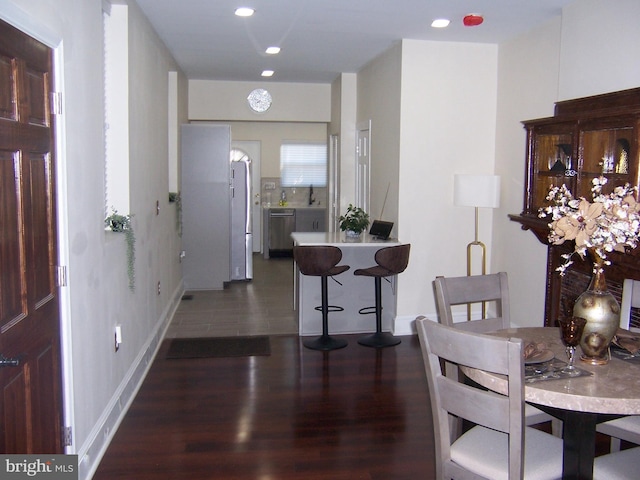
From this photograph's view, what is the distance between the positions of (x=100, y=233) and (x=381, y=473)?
6.55 ft

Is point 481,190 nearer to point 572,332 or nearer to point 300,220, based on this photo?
point 572,332

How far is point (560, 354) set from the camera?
8.71 ft

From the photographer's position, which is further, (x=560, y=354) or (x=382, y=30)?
(x=382, y=30)

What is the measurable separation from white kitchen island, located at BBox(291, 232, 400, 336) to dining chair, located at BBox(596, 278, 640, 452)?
2697 millimetres

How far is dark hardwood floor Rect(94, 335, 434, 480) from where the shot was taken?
3.31m

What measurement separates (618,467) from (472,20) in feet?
11.5

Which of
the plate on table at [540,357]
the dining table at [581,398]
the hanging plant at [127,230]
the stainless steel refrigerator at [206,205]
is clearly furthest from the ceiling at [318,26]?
the dining table at [581,398]

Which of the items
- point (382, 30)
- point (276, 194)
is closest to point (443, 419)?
point (382, 30)

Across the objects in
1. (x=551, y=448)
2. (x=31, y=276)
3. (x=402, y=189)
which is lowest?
(x=551, y=448)

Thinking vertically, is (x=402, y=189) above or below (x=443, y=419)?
above

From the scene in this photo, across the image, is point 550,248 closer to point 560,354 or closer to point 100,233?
point 560,354

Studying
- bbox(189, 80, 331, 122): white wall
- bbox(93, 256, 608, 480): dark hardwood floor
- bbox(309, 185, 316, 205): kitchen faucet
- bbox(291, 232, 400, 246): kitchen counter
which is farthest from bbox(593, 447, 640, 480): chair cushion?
bbox(309, 185, 316, 205): kitchen faucet

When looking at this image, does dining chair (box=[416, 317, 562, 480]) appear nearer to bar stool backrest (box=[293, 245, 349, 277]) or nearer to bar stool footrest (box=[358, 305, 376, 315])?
bar stool backrest (box=[293, 245, 349, 277])

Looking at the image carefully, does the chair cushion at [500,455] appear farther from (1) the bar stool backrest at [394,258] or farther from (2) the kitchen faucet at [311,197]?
(2) the kitchen faucet at [311,197]
